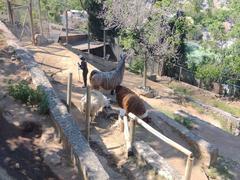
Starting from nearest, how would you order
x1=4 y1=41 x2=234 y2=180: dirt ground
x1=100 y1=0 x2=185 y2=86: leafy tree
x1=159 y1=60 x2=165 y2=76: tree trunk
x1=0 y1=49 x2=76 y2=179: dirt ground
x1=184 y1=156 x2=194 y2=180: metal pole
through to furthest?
x1=184 y1=156 x2=194 y2=180: metal pole → x1=0 y1=49 x2=76 y2=179: dirt ground → x1=4 y1=41 x2=234 y2=180: dirt ground → x1=100 y1=0 x2=185 y2=86: leafy tree → x1=159 y1=60 x2=165 y2=76: tree trunk

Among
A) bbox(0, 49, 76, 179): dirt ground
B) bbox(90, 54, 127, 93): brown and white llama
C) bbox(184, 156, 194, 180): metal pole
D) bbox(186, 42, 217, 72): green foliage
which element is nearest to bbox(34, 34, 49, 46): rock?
bbox(90, 54, 127, 93): brown and white llama

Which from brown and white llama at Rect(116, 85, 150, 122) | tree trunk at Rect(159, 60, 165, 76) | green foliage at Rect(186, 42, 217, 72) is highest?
brown and white llama at Rect(116, 85, 150, 122)

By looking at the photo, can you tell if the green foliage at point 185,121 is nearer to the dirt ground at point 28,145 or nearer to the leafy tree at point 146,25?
the leafy tree at point 146,25

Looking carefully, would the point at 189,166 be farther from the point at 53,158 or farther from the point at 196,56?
the point at 196,56

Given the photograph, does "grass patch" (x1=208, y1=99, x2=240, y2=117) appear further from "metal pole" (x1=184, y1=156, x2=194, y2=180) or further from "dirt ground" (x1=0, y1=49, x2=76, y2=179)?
"metal pole" (x1=184, y1=156, x2=194, y2=180)

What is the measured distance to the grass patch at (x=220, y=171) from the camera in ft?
25.2

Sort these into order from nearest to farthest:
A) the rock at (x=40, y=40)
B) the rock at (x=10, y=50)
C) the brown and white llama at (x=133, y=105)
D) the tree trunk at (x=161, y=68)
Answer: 1. the brown and white llama at (x=133, y=105)
2. the rock at (x=10, y=50)
3. the rock at (x=40, y=40)
4. the tree trunk at (x=161, y=68)

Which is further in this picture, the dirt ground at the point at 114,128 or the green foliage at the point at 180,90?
the green foliage at the point at 180,90

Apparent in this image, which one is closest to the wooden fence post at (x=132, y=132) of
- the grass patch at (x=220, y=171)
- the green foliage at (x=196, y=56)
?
the grass patch at (x=220, y=171)

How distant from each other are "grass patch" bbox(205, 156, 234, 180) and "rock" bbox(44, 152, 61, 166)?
10.3 ft

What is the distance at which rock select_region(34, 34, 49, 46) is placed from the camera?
1457cm

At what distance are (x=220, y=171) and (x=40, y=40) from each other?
30.9ft

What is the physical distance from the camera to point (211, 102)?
1636 cm

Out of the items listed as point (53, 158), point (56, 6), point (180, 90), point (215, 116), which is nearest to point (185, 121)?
point (215, 116)
